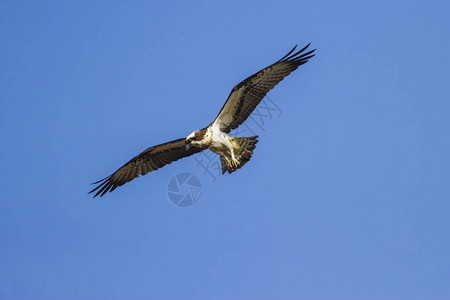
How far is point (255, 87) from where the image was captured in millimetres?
11984

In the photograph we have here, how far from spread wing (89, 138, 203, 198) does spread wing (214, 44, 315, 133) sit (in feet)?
4.77

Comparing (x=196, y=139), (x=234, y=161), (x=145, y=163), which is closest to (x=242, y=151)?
(x=234, y=161)

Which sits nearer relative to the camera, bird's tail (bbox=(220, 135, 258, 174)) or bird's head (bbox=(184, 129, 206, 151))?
→ bird's tail (bbox=(220, 135, 258, 174))

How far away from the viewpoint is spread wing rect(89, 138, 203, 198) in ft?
43.3

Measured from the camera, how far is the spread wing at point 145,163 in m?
13.2

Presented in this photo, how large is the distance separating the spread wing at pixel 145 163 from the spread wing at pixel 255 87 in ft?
4.77

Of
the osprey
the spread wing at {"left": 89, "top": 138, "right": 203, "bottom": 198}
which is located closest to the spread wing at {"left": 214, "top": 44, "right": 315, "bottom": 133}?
the osprey

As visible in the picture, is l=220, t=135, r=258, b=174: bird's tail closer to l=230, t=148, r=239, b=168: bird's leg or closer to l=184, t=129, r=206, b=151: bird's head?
l=230, t=148, r=239, b=168: bird's leg

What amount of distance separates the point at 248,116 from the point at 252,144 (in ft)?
1.93

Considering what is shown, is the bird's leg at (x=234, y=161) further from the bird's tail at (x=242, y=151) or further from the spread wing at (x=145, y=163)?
the spread wing at (x=145, y=163)

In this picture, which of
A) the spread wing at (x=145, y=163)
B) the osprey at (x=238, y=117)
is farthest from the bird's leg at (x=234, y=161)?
the spread wing at (x=145, y=163)

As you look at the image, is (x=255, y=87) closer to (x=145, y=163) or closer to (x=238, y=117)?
(x=238, y=117)

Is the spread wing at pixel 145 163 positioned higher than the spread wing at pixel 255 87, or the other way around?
the spread wing at pixel 145 163

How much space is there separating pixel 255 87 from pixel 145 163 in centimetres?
308
